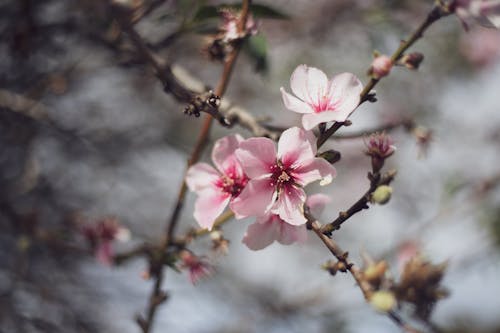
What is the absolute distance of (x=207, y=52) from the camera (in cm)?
136

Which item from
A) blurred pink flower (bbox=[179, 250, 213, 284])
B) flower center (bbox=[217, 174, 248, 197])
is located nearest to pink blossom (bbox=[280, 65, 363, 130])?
flower center (bbox=[217, 174, 248, 197])

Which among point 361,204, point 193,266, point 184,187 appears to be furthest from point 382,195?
point 193,266

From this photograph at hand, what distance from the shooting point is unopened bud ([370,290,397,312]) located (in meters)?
0.83

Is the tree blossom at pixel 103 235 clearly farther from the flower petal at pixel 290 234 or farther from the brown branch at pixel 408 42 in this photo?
the brown branch at pixel 408 42

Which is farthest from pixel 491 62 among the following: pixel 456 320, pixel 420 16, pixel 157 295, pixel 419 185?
pixel 157 295

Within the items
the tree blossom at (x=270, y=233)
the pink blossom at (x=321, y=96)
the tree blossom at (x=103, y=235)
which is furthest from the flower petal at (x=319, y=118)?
the tree blossom at (x=103, y=235)

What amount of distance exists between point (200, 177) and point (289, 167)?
10.3 inches

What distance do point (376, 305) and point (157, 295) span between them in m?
0.70

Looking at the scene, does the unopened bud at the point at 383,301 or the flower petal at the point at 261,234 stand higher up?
the flower petal at the point at 261,234

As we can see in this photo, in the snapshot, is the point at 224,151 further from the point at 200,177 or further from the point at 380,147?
the point at 380,147

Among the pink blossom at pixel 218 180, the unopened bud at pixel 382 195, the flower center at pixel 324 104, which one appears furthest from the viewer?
the pink blossom at pixel 218 180

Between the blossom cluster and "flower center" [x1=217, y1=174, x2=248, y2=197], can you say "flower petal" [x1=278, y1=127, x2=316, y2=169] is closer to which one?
the blossom cluster

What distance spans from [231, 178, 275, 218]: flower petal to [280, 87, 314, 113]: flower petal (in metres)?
0.15

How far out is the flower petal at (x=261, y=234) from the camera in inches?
43.3
